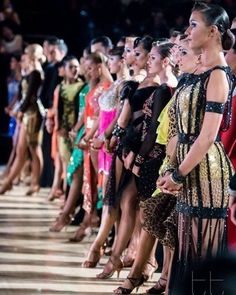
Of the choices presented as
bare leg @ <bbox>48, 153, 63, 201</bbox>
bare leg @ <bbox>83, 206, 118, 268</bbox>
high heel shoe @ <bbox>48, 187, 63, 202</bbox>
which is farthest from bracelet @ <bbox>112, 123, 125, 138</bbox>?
high heel shoe @ <bbox>48, 187, 63, 202</bbox>

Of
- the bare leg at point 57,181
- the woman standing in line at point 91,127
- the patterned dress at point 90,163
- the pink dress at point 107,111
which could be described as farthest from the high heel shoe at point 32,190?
the pink dress at point 107,111

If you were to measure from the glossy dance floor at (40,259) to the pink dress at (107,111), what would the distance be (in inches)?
27.5

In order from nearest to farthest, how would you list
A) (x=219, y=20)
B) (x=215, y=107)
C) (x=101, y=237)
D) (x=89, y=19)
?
(x=215, y=107), (x=219, y=20), (x=101, y=237), (x=89, y=19)

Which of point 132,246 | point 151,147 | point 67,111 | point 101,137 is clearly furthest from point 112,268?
point 67,111

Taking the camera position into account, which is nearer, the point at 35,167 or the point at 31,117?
the point at 31,117

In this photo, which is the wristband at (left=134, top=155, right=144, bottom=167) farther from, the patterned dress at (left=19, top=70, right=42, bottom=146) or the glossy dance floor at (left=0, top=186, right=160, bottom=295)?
the patterned dress at (left=19, top=70, right=42, bottom=146)

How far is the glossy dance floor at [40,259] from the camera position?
6.57 meters

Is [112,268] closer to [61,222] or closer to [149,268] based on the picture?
[149,268]

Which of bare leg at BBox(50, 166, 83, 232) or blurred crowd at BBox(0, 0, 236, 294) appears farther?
bare leg at BBox(50, 166, 83, 232)

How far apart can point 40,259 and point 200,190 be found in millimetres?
2844

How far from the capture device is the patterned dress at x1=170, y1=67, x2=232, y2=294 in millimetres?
4949

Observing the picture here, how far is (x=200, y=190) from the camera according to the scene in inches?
196

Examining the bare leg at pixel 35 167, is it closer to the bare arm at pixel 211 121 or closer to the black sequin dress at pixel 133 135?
the black sequin dress at pixel 133 135

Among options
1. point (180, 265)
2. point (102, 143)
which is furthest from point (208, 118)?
point (102, 143)
